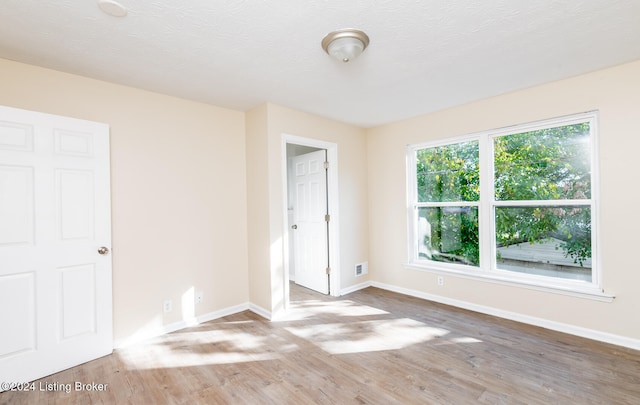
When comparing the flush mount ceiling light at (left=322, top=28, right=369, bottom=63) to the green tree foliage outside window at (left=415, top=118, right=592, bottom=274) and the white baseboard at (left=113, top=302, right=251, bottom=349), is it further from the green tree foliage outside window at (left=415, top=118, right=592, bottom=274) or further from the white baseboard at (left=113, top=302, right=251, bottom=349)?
the white baseboard at (left=113, top=302, right=251, bottom=349)

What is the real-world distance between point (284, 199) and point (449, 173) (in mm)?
2150

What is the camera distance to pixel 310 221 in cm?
435

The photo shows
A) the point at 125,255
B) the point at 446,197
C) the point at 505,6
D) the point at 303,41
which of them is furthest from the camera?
the point at 446,197

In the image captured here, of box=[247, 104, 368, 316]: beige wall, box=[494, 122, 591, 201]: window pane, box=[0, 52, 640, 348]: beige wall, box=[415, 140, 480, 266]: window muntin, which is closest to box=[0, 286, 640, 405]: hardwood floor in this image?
box=[0, 52, 640, 348]: beige wall

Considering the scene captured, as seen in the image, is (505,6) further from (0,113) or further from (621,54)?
(0,113)

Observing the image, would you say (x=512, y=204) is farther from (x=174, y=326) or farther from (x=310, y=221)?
(x=174, y=326)

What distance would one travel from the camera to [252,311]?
3521mm

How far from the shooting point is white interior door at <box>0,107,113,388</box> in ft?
6.97

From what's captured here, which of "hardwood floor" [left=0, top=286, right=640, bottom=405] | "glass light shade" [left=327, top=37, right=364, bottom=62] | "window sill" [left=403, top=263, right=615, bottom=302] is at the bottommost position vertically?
"hardwood floor" [left=0, top=286, right=640, bottom=405]

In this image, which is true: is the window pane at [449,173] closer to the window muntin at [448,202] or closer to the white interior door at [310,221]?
the window muntin at [448,202]

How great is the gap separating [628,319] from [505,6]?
110 inches

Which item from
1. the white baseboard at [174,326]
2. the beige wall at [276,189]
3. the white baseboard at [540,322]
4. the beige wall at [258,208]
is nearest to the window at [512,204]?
the white baseboard at [540,322]

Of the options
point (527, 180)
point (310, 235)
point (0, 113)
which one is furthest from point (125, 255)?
point (527, 180)

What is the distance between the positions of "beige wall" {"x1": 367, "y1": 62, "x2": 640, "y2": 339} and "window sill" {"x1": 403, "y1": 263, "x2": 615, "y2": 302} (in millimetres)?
49
